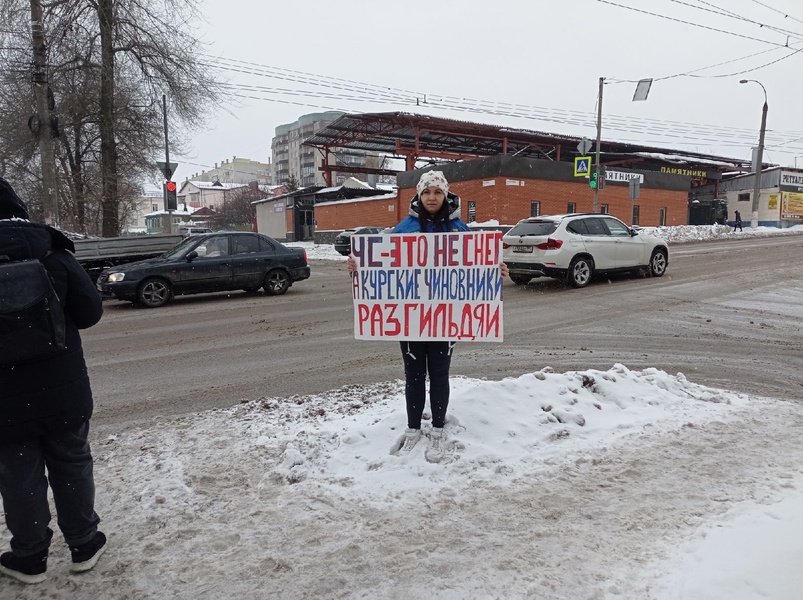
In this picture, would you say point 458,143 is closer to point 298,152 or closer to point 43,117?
point 43,117

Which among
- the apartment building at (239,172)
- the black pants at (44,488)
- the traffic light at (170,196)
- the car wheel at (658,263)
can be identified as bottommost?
the black pants at (44,488)

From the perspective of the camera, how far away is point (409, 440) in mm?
3680

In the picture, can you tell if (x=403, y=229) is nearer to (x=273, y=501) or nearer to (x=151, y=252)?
(x=273, y=501)

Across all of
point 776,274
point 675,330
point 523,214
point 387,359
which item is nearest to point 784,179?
point 523,214

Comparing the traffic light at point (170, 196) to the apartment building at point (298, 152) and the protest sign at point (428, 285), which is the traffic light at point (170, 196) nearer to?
the protest sign at point (428, 285)

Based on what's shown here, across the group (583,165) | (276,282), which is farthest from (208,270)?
(583,165)

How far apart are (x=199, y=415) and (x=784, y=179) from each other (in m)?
52.3

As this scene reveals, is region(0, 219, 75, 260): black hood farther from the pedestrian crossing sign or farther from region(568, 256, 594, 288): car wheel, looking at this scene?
the pedestrian crossing sign

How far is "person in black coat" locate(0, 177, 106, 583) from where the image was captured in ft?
7.82

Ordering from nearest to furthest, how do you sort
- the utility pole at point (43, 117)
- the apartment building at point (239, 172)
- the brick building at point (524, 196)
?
the utility pole at point (43, 117) < the brick building at point (524, 196) < the apartment building at point (239, 172)

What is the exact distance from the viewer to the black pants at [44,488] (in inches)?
96.8

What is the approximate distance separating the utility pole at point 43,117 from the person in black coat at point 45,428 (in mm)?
13543

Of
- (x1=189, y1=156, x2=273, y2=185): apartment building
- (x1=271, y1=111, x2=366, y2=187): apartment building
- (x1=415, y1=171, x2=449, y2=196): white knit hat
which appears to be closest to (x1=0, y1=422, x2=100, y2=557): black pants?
(x1=415, y1=171, x2=449, y2=196): white knit hat

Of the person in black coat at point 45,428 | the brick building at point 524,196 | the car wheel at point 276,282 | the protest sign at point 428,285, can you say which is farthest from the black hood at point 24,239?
the brick building at point 524,196
